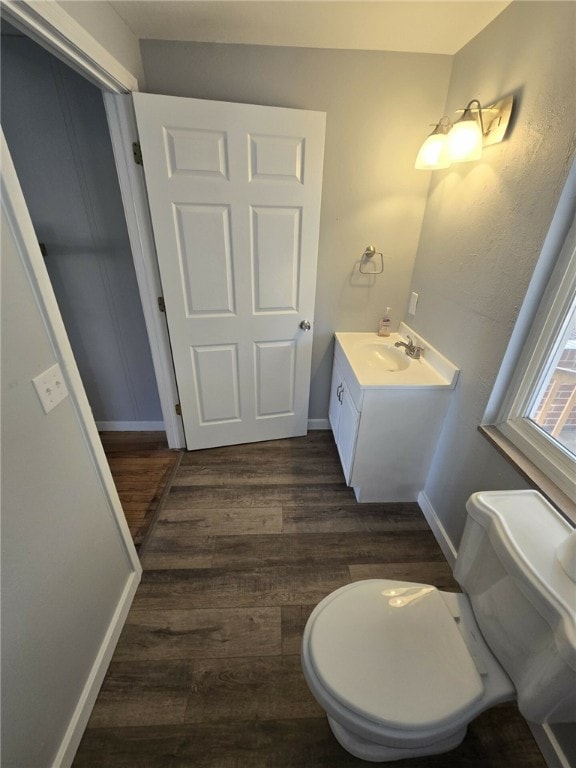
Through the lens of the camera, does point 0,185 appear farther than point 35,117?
No

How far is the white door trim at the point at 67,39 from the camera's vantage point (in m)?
0.83

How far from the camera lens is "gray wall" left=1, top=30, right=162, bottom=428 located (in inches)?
59.9

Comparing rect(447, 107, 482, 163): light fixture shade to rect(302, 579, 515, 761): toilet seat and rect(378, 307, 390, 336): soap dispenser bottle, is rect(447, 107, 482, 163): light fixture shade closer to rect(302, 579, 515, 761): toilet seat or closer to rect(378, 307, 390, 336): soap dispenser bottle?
rect(378, 307, 390, 336): soap dispenser bottle

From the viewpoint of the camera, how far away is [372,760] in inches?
36.8

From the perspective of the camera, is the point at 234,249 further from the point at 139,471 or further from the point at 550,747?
the point at 550,747

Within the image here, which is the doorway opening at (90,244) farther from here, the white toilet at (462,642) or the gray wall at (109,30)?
the white toilet at (462,642)

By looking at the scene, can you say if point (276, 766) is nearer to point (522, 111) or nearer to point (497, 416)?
point (497, 416)

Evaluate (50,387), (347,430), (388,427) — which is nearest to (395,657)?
(388,427)

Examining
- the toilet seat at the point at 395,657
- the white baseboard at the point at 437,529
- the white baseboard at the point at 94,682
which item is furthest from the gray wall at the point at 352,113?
the white baseboard at the point at 94,682

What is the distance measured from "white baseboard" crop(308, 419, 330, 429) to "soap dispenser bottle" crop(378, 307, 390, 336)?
79cm

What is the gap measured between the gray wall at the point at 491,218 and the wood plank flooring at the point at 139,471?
1.59m

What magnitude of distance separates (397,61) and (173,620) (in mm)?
2752

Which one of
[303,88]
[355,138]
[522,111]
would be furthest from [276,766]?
[303,88]

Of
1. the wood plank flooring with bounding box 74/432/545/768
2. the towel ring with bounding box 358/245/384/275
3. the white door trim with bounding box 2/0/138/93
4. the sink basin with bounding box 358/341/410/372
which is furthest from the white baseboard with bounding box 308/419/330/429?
the white door trim with bounding box 2/0/138/93
